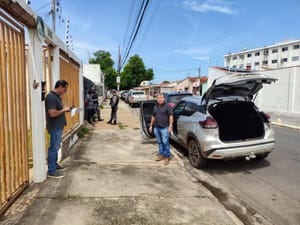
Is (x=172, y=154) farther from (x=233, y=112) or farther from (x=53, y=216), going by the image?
(x=53, y=216)

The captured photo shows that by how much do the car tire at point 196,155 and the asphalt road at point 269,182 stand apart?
256 mm

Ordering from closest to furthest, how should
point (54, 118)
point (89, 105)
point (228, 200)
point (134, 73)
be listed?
1. point (228, 200)
2. point (54, 118)
3. point (89, 105)
4. point (134, 73)

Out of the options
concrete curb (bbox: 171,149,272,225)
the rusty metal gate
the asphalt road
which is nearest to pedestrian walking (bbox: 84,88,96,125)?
concrete curb (bbox: 171,149,272,225)

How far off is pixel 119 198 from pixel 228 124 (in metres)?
3.26

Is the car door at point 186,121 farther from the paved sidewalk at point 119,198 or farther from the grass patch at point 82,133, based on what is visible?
the grass patch at point 82,133

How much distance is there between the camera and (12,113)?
331 centimetres

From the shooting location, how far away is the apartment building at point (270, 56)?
65562 mm

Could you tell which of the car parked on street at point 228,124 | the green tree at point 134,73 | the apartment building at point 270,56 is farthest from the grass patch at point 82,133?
the apartment building at point 270,56

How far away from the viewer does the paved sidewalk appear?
313 cm

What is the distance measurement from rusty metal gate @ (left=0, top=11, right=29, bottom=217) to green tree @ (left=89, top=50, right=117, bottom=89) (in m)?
50.5

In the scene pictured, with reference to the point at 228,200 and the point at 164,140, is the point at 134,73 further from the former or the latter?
the point at 228,200

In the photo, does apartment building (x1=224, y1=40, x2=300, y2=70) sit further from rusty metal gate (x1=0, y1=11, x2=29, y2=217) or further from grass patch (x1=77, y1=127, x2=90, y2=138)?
rusty metal gate (x1=0, y1=11, x2=29, y2=217)

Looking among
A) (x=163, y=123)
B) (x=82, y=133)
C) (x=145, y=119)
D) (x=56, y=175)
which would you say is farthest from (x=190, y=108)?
(x=82, y=133)

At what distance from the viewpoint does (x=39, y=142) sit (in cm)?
415
